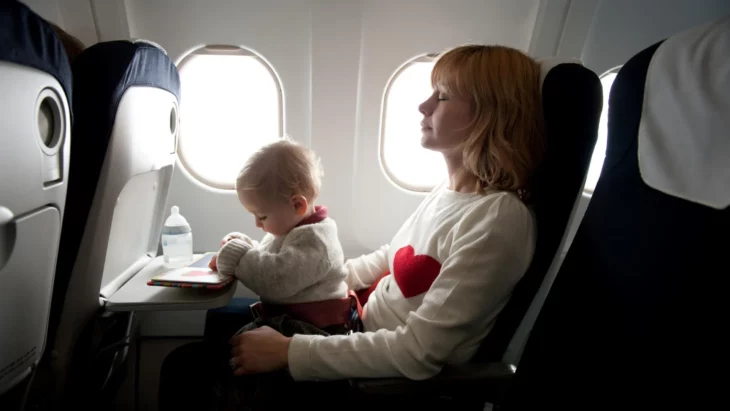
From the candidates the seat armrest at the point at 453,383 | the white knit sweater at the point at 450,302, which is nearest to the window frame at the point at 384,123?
the white knit sweater at the point at 450,302

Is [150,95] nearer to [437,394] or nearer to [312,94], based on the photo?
[312,94]

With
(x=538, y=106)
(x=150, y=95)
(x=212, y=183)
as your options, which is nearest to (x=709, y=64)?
(x=538, y=106)

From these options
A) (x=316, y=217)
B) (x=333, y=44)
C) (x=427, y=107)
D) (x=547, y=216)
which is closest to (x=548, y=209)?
Result: (x=547, y=216)

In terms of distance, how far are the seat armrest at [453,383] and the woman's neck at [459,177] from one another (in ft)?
1.79

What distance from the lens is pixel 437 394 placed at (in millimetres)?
1119

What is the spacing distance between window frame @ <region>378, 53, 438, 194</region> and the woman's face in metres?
0.49

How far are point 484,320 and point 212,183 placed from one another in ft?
4.89

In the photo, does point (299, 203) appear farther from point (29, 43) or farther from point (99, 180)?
point (29, 43)

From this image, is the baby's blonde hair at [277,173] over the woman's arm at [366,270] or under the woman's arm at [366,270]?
over

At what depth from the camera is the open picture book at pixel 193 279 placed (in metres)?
1.22

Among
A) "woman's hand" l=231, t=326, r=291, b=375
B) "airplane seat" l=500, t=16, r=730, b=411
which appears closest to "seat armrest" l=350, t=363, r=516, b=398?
"airplane seat" l=500, t=16, r=730, b=411

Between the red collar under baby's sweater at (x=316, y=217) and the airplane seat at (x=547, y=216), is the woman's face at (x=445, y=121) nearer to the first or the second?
the airplane seat at (x=547, y=216)

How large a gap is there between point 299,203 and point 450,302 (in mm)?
604

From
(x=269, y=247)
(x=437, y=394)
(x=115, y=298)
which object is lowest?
(x=437, y=394)
